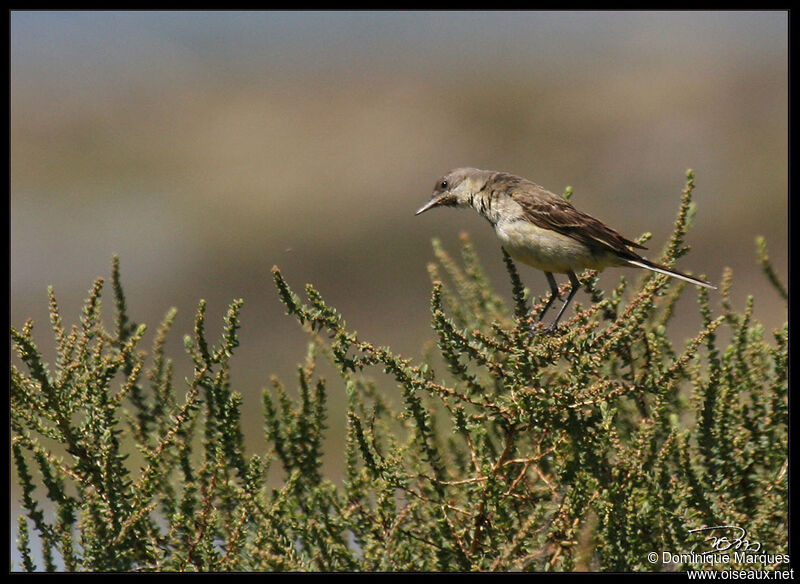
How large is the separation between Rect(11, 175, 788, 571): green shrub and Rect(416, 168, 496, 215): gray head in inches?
80.4

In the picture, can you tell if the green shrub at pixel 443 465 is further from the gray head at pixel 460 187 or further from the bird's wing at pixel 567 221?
the gray head at pixel 460 187

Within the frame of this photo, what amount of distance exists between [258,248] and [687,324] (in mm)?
8097

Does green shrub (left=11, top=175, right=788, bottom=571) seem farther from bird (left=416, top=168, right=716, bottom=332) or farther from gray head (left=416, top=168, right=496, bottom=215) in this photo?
gray head (left=416, top=168, right=496, bottom=215)

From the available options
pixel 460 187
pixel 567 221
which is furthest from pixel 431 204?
pixel 567 221

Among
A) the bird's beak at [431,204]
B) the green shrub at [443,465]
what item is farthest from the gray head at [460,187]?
the green shrub at [443,465]

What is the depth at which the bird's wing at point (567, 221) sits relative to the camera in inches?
209

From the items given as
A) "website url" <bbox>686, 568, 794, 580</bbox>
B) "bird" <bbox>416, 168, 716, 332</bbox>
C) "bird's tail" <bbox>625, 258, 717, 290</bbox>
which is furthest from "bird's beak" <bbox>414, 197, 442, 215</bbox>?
"website url" <bbox>686, 568, 794, 580</bbox>

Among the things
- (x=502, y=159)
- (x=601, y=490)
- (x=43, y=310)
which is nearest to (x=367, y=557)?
(x=601, y=490)

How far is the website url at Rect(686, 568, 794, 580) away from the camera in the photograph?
3.21 m

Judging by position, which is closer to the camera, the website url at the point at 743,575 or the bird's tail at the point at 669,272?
the website url at the point at 743,575

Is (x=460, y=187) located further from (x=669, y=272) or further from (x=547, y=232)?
(x=669, y=272)

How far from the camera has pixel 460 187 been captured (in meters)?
5.97

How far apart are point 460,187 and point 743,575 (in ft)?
10.8

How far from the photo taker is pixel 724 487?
3.59 meters
